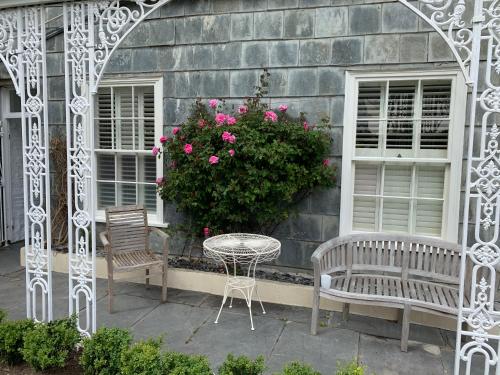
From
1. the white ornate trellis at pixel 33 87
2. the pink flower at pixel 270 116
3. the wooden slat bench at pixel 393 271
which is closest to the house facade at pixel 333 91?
the pink flower at pixel 270 116

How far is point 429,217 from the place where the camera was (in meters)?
4.45

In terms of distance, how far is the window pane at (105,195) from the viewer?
18.9ft

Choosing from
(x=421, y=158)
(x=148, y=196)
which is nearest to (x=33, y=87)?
(x=148, y=196)

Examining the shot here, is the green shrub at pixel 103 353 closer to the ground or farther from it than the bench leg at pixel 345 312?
farther from it

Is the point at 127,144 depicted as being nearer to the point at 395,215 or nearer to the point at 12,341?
the point at 12,341

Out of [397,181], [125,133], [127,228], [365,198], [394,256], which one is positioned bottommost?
[394,256]

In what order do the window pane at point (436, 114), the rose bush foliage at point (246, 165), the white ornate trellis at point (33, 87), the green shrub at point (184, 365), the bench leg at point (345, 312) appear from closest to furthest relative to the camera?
the green shrub at point (184, 365) → the white ornate trellis at point (33, 87) → the bench leg at point (345, 312) → the window pane at point (436, 114) → the rose bush foliage at point (246, 165)

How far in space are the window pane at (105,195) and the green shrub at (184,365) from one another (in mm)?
3625

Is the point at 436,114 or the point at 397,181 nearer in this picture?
the point at 436,114

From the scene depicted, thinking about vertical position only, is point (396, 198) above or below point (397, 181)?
below

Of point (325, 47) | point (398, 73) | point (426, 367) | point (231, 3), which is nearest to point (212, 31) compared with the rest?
point (231, 3)

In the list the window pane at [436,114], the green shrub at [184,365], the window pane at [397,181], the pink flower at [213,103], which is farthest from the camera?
the pink flower at [213,103]

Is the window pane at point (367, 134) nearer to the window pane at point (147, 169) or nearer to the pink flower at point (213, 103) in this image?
the pink flower at point (213, 103)

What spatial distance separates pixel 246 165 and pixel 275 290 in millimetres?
1391
